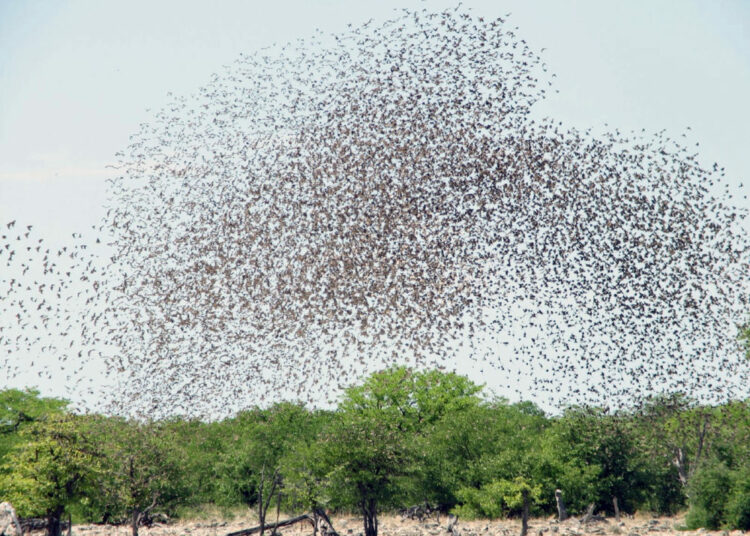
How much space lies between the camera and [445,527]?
54.8m

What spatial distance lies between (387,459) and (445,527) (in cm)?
1659

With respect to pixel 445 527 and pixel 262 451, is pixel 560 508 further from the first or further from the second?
pixel 262 451

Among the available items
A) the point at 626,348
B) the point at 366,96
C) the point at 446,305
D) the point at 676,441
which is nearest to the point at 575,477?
the point at 676,441

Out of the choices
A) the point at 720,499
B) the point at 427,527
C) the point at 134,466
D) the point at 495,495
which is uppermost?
the point at 134,466

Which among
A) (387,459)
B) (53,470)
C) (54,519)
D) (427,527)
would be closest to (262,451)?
(427,527)

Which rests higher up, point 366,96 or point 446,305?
point 366,96

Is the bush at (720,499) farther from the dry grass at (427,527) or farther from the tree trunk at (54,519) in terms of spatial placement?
the tree trunk at (54,519)

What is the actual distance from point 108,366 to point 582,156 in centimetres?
2225

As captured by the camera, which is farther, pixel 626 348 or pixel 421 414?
pixel 421 414

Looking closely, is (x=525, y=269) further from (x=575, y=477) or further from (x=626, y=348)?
(x=575, y=477)

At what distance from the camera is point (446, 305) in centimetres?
3038

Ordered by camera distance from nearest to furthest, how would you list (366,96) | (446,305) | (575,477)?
(446,305) → (366,96) → (575,477)

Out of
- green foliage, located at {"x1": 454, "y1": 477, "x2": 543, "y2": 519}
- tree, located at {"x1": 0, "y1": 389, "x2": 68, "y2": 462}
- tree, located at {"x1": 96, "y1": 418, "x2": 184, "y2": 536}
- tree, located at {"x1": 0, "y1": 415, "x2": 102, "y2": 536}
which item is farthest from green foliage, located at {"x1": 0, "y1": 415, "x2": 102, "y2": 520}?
tree, located at {"x1": 0, "y1": 389, "x2": 68, "y2": 462}

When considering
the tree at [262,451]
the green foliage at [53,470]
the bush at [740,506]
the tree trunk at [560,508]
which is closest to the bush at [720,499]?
the bush at [740,506]
